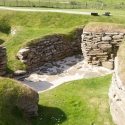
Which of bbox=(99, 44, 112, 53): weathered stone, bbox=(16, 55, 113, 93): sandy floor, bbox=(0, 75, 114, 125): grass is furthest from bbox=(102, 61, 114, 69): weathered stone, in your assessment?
bbox=(0, 75, 114, 125): grass

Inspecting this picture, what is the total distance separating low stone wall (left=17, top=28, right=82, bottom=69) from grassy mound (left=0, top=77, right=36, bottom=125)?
8.21 metres

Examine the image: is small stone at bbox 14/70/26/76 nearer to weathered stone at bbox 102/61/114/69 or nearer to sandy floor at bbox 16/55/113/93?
sandy floor at bbox 16/55/113/93

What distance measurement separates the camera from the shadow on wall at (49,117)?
12.1m

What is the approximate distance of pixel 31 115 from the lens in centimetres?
1223

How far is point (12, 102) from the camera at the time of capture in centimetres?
1126

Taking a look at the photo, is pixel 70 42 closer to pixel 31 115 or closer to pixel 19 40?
pixel 19 40

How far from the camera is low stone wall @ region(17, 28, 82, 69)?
20375 mm

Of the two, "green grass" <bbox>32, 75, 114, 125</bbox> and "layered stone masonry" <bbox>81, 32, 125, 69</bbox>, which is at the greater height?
"layered stone masonry" <bbox>81, 32, 125, 69</bbox>

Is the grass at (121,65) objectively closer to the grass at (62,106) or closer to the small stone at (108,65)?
the grass at (62,106)

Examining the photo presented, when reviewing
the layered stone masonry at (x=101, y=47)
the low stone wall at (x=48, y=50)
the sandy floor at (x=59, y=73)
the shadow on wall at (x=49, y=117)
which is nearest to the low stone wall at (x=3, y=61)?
the sandy floor at (x=59, y=73)

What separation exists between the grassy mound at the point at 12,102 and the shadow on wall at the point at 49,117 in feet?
2.18

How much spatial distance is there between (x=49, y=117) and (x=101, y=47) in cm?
993

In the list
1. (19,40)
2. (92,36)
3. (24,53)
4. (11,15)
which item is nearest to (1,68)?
(24,53)

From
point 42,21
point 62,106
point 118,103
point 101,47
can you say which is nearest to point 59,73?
point 101,47
